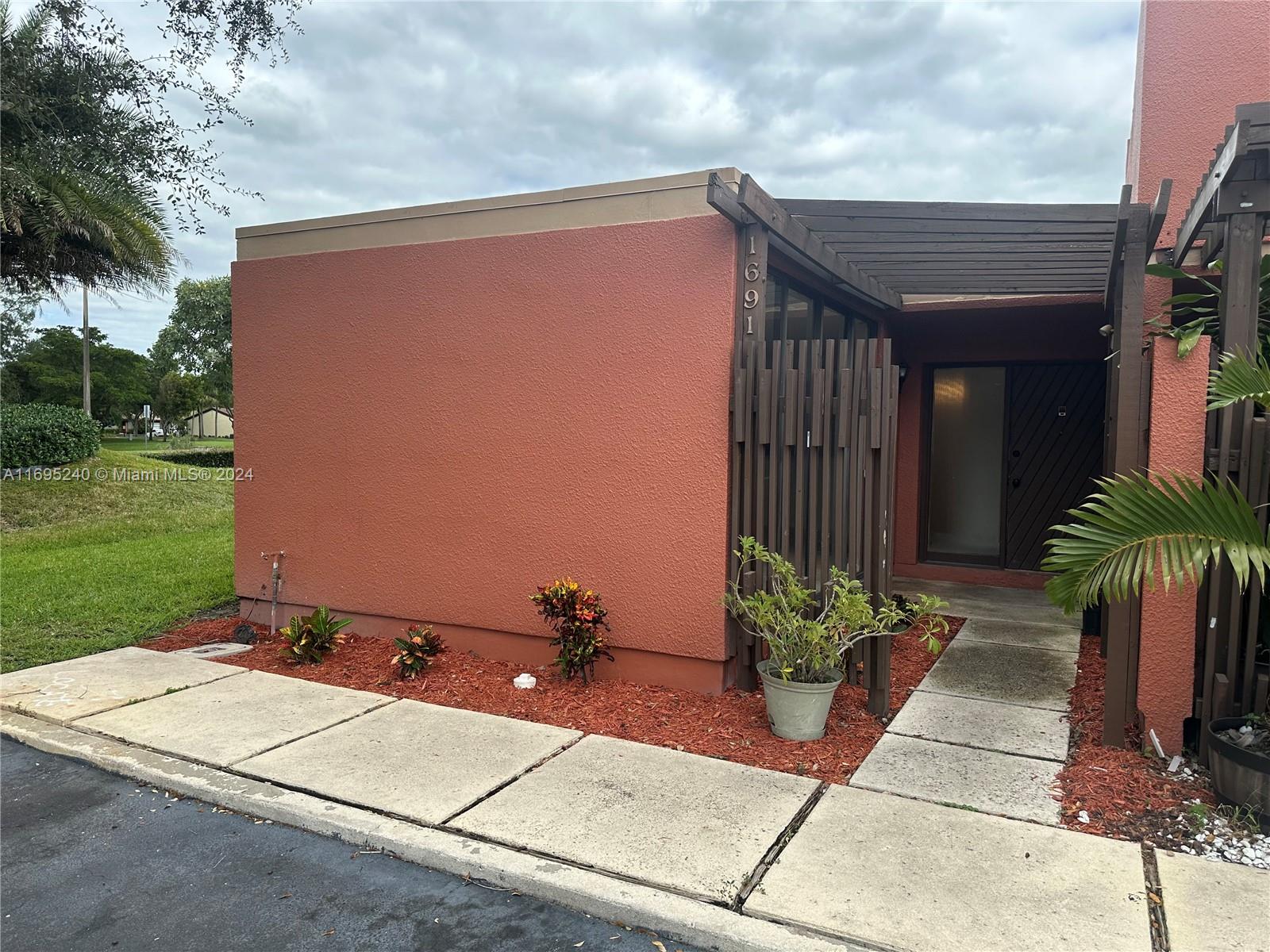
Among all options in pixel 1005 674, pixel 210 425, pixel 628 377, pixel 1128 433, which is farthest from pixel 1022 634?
pixel 210 425

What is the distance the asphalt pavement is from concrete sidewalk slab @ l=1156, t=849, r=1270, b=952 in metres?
1.60

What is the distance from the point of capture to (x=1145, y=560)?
125 inches

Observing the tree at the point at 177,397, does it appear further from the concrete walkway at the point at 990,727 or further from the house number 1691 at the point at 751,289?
the concrete walkway at the point at 990,727

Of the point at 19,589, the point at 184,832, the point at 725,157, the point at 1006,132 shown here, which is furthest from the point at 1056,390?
the point at 19,589

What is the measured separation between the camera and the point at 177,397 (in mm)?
46062

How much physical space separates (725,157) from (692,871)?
4236mm

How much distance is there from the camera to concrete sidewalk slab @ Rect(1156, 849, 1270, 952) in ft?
8.10

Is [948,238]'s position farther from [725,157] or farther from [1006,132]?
[1006,132]

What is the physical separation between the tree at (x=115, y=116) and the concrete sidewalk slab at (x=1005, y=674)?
8868mm

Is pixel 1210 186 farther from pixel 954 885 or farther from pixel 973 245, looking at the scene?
pixel 954 885

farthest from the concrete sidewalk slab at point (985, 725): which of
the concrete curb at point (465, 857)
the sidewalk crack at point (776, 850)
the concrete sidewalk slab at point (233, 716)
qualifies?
the concrete sidewalk slab at point (233, 716)

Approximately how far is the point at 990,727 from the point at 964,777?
810mm

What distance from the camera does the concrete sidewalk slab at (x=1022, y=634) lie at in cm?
615

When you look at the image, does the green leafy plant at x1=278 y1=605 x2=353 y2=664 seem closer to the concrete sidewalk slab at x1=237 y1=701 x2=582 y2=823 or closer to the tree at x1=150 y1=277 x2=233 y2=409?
the concrete sidewalk slab at x1=237 y1=701 x2=582 y2=823
